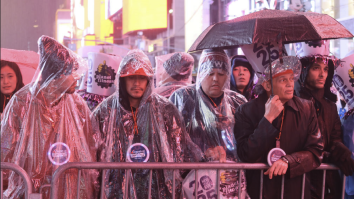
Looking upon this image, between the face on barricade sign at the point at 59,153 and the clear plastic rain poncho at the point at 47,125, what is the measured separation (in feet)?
0.08

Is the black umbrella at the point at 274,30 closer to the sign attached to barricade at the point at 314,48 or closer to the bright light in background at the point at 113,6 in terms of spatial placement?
the sign attached to barricade at the point at 314,48

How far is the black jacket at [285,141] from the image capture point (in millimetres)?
2760

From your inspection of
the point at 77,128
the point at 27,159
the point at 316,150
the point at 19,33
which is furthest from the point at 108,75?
the point at 316,150

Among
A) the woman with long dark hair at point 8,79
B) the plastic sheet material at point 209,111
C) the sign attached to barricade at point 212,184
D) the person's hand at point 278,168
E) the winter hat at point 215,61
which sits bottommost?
the sign attached to barricade at point 212,184

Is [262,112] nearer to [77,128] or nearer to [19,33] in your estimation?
[77,128]

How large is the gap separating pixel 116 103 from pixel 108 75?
1216mm

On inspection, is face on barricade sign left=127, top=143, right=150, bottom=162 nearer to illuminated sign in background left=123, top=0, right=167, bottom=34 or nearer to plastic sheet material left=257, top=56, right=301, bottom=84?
plastic sheet material left=257, top=56, right=301, bottom=84

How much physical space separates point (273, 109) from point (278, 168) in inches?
17.8

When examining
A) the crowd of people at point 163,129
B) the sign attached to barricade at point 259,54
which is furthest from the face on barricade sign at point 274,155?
the sign attached to barricade at point 259,54

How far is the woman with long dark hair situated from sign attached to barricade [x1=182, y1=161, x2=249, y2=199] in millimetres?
2209

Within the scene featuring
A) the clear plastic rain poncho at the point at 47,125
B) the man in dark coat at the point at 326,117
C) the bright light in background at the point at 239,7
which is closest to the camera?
the clear plastic rain poncho at the point at 47,125

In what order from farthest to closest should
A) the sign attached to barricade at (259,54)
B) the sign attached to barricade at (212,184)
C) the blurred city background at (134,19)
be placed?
the blurred city background at (134,19) < the sign attached to barricade at (259,54) < the sign attached to barricade at (212,184)

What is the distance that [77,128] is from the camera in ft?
9.32

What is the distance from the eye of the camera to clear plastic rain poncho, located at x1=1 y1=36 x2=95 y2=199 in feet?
8.79
